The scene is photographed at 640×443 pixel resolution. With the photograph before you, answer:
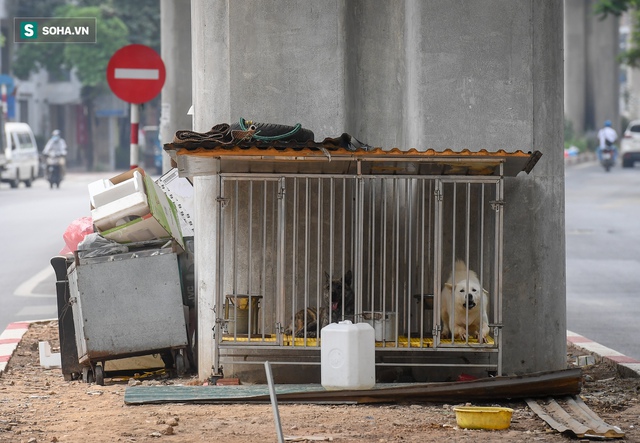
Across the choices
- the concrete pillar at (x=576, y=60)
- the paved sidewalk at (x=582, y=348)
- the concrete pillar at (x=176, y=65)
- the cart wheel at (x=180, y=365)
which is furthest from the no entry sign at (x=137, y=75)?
the concrete pillar at (x=576, y=60)

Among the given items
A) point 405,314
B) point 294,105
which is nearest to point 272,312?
point 405,314

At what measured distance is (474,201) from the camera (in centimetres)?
888

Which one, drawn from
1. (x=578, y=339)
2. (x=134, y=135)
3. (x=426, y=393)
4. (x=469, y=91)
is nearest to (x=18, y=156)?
(x=134, y=135)

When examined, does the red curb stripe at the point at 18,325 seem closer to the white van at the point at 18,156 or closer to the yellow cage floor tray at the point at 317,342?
the yellow cage floor tray at the point at 317,342

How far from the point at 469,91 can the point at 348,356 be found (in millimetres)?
2267

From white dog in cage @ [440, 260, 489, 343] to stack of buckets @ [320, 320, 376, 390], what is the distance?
0.73 m

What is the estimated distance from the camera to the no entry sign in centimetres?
1404

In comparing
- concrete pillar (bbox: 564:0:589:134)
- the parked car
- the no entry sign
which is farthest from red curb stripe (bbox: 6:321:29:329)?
concrete pillar (bbox: 564:0:589:134)

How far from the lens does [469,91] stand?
8.85 m


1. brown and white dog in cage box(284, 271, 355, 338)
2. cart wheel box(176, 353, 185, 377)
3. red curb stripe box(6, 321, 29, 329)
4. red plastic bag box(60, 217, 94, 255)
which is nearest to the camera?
brown and white dog in cage box(284, 271, 355, 338)

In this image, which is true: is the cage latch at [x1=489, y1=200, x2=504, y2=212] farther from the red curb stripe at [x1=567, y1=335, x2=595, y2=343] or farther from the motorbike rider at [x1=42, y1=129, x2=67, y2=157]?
the motorbike rider at [x1=42, y1=129, x2=67, y2=157]

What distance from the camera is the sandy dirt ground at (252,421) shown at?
6.62 m

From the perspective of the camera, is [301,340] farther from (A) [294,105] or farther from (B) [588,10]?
(B) [588,10]

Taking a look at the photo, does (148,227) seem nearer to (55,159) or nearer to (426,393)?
(426,393)
